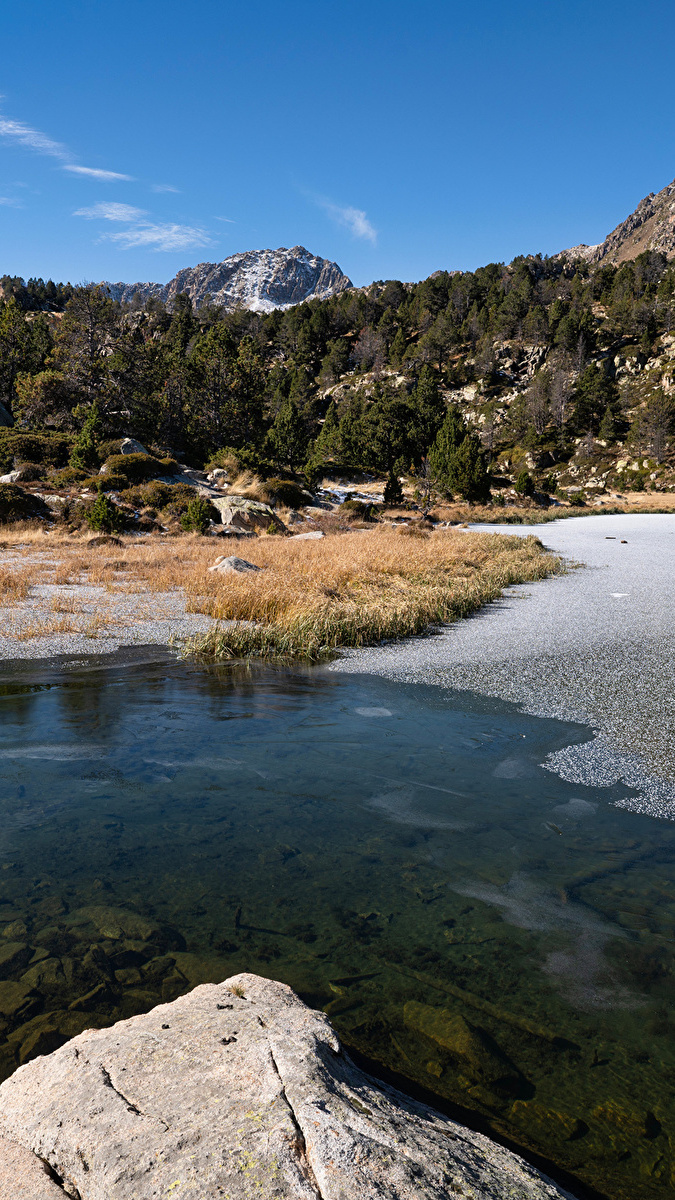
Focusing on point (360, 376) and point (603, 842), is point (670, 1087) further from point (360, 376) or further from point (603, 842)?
point (360, 376)

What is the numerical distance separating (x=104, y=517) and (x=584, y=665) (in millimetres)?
19573

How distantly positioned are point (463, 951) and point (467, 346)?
12732 cm

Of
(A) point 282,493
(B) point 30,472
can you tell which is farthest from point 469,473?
(B) point 30,472

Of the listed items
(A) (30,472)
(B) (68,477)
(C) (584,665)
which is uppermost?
(A) (30,472)

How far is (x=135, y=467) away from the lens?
106 feet

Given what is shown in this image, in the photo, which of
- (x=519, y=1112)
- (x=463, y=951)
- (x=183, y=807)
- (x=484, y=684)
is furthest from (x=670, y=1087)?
(x=484, y=684)

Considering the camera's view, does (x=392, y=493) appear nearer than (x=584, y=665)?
No

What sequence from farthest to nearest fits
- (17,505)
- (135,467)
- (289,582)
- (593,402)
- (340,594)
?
(593,402) < (135,467) < (17,505) < (289,582) < (340,594)

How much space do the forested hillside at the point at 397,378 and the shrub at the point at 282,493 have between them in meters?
3.99

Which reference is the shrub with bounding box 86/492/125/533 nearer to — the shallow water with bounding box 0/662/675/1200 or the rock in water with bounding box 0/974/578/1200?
the shallow water with bounding box 0/662/675/1200

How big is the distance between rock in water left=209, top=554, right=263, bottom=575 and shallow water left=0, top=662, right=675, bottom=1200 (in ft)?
32.9

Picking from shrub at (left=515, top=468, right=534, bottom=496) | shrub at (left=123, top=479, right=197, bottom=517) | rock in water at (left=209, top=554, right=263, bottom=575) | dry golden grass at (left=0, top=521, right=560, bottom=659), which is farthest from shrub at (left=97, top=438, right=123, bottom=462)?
shrub at (left=515, top=468, right=534, bottom=496)

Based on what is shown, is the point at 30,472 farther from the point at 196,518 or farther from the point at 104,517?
the point at 196,518

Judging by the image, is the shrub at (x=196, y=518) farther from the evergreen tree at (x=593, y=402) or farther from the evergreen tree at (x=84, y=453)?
the evergreen tree at (x=593, y=402)
